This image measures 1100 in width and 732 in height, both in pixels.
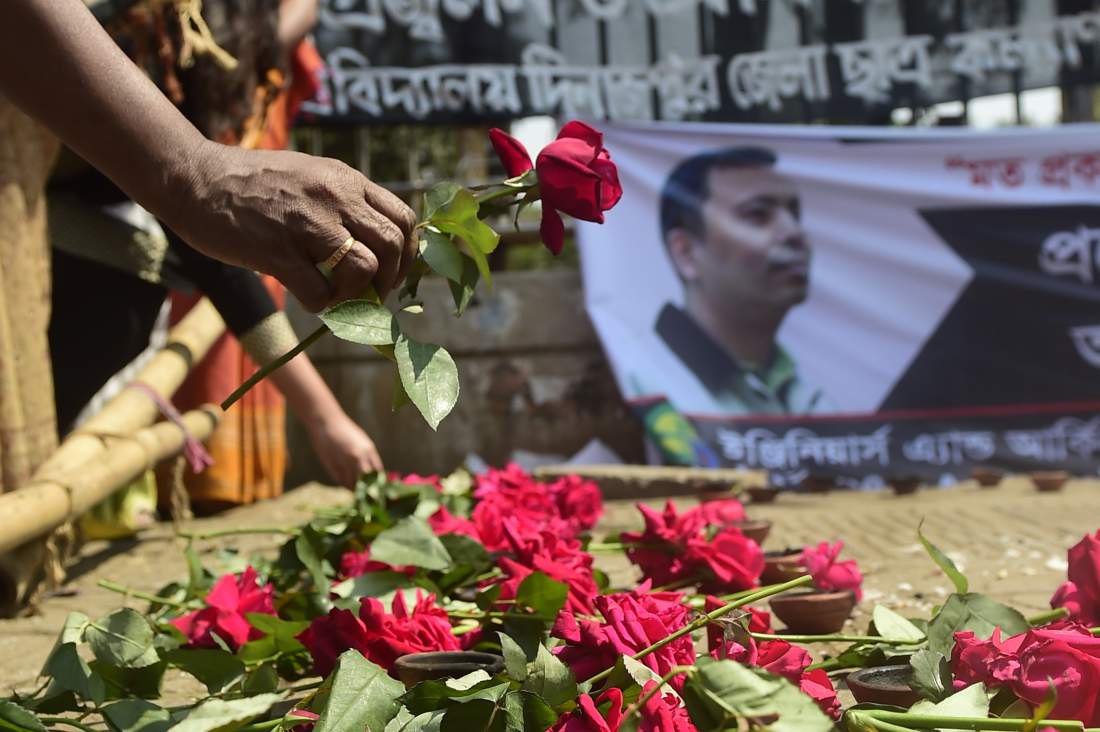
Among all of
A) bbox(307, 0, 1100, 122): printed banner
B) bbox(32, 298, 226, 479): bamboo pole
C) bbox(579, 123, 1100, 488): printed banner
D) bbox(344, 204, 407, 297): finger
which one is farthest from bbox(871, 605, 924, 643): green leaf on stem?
bbox(307, 0, 1100, 122): printed banner

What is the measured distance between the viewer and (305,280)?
3.43ft

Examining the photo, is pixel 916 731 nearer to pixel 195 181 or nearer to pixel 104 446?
pixel 195 181

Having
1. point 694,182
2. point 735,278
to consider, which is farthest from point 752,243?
point 694,182

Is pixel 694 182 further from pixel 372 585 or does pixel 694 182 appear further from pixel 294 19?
pixel 372 585

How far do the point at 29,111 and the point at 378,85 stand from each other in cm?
470

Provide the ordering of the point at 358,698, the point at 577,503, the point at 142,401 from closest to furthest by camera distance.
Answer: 1. the point at 358,698
2. the point at 577,503
3. the point at 142,401

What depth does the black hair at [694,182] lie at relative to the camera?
573 centimetres

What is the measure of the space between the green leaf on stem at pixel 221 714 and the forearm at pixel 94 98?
18.5 inches

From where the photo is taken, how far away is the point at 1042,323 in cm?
567

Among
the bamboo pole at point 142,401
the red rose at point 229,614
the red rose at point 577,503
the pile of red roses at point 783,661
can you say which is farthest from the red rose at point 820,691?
the bamboo pole at point 142,401

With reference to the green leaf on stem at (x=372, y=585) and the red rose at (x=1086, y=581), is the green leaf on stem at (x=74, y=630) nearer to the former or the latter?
the green leaf on stem at (x=372, y=585)

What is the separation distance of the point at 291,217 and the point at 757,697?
0.58 m

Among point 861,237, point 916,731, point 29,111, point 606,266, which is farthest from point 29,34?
point 861,237

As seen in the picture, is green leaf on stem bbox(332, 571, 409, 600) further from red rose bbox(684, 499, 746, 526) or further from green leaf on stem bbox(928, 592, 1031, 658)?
green leaf on stem bbox(928, 592, 1031, 658)
